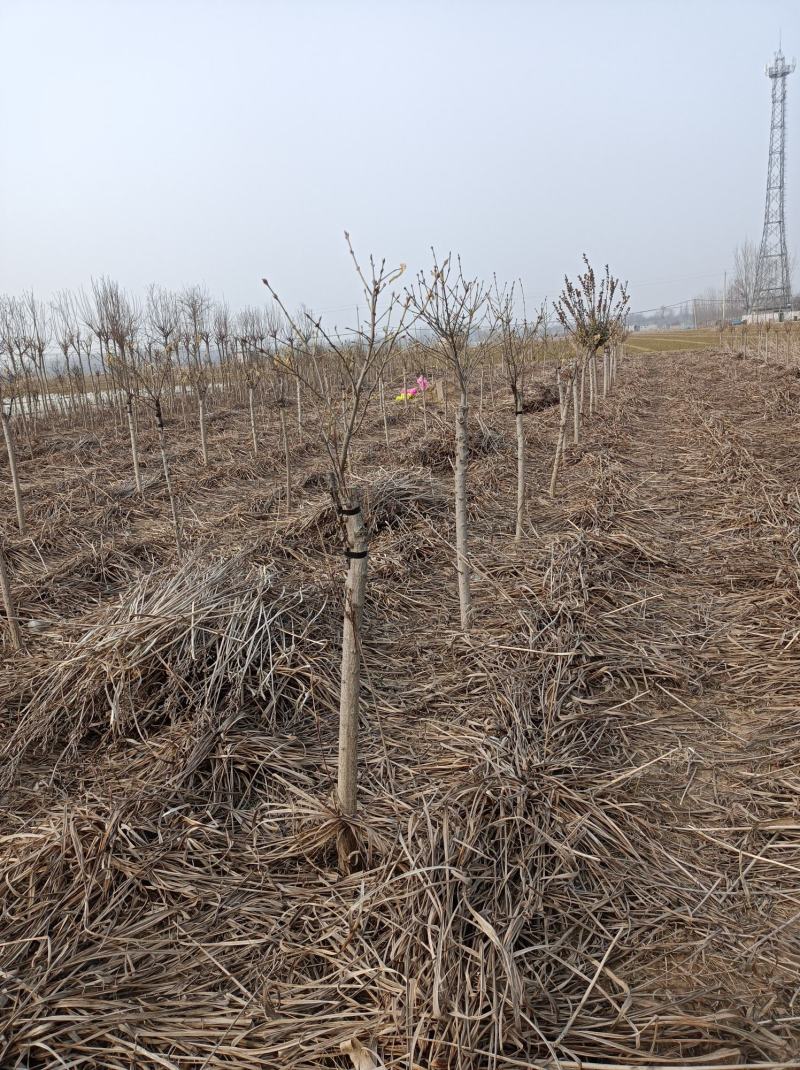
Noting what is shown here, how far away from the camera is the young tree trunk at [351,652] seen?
6.82 feet

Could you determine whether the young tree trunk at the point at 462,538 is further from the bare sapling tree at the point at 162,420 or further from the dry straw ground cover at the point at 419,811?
the bare sapling tree at the point at 162,420

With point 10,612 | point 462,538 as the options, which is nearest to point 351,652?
point 462,538

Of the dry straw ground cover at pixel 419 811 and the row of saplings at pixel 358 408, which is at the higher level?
the row of saplings at pixel 358 408

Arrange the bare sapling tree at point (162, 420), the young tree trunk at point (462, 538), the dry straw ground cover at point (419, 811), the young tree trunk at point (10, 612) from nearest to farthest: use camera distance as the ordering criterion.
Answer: the dry straw ground cover at point (419, 811), the young tree trunk at point (462, 538), the young tree trunk at point (10, 612), the bare sapling tree at point (162, 420)

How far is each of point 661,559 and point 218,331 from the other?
61.3 ft

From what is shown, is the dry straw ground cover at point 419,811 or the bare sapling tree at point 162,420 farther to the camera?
the bare sapling tree at point 162,420

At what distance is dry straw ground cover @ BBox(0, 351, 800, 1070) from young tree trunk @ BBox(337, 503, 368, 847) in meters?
0.16

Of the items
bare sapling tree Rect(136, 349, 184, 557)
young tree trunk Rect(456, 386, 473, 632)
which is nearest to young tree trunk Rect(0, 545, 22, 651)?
bare sapling tree Rect(136, 349, 184, 557)

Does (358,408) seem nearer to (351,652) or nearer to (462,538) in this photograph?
(351,652)

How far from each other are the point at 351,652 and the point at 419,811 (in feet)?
2.64

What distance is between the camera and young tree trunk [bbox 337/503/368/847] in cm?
208

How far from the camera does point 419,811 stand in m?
2.47

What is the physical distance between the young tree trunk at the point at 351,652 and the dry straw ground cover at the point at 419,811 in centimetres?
16

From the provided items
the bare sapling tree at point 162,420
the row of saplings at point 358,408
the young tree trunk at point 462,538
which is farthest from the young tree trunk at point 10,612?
the young tree trunk at point 462,538
